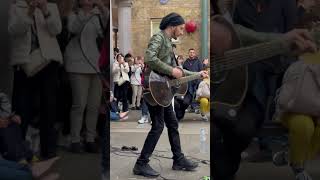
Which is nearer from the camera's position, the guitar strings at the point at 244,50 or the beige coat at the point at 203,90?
the guitar strings at the point at 244,50

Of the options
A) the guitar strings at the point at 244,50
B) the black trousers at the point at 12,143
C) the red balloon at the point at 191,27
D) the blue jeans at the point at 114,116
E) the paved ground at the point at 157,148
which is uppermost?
the red balloon at the point at 191,27

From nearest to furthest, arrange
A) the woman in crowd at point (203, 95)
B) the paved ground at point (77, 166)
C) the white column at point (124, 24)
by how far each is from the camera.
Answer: the paved ground at point (77, 166) < the woman in crowd at point (203, 95) < the white column at point (124, 24)

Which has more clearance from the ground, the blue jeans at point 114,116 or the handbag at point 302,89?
the handbag at point 302,89

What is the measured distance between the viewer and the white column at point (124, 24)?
19.2 meters

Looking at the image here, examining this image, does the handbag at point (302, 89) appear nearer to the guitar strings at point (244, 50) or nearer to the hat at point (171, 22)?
the guitar strings at point (244, 50)

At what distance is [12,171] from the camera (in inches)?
123

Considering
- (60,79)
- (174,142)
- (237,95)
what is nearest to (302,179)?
(237,95)

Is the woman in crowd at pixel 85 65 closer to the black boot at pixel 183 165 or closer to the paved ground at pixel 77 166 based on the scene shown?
the paved ground at pixel 77 166

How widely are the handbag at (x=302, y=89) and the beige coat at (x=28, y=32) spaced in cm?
145

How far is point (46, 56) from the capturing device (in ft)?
10.1

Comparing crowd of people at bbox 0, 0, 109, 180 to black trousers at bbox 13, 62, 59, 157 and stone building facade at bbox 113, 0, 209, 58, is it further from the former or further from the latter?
stone building facade at bbox 113, 0, 209, 58

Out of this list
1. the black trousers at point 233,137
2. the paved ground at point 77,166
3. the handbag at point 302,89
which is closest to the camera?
the handbag at point 302,89

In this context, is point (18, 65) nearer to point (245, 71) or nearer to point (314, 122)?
point (245, 71)

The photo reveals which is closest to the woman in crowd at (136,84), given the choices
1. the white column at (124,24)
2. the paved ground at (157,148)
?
the paved ground at (157,148)
